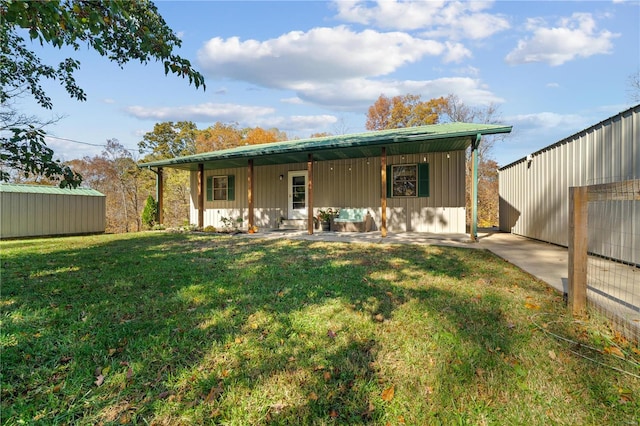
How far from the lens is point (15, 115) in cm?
770

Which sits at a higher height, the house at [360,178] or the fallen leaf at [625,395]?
the house at [360,178]

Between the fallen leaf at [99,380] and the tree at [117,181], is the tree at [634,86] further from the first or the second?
the tree at [117,181]

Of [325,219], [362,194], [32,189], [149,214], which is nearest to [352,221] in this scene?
[325,219]

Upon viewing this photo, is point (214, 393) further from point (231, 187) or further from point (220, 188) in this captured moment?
point (220, 188)

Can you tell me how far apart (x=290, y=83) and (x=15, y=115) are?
12.9m

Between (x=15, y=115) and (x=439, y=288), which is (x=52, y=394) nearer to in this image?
(x=439, y=288)

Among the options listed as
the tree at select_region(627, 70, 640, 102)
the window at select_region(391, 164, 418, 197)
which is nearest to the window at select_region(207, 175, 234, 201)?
the window at select_region(391, 164, 418, 197)

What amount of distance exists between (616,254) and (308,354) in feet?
17.4

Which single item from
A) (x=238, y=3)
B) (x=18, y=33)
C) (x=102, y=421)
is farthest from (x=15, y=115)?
(x=102, y=421)

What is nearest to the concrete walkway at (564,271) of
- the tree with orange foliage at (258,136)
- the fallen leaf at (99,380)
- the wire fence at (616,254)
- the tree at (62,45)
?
the wire fence at (616,254)

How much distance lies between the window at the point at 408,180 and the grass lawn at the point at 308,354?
571cm

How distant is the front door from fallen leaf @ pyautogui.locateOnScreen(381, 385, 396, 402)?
30.1ft

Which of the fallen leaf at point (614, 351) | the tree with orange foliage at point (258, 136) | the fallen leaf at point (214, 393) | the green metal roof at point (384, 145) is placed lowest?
the fallen leaf at point (214, 393)

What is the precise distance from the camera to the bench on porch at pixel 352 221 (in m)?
9.48
